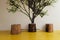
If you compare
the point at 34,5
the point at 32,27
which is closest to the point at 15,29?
the point at 32,27

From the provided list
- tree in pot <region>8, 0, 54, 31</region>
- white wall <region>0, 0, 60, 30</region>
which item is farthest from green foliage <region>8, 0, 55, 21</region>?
white wall <region>0, 0, 60, 30</region>

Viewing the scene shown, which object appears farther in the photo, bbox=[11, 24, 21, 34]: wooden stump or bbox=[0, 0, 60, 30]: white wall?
bbox=[0, 0, 60, 30]: white wall

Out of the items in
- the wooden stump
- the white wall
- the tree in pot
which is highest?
the tree in pot

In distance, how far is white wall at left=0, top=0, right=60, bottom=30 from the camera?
157 centimetres

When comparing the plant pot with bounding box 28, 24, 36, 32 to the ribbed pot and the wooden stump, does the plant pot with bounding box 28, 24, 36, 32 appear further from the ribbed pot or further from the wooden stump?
the wooden stump

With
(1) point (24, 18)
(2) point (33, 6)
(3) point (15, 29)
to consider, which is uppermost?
(2) point (33, 6)

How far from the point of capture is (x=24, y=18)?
1.58 m

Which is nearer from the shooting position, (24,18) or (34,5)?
(34,5)

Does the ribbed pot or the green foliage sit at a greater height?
the green foliage

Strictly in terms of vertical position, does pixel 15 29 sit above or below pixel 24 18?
below

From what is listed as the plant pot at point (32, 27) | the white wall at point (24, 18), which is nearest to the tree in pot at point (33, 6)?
the plant pot at point (32, 27)

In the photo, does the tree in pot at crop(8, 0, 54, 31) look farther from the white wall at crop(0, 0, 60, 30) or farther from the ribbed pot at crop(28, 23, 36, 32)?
the white wall at crop(0, 0, 60, 30)

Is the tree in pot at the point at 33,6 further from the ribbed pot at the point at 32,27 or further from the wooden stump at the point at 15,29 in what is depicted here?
the wooden stump at the point at 15,29

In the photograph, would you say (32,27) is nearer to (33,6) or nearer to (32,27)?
(32,27)
